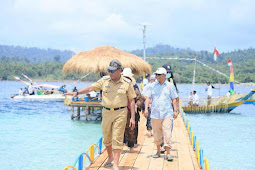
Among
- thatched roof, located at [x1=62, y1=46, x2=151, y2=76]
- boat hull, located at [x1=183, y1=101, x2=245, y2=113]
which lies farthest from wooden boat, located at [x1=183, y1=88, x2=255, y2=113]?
thatched roof, located at [x1=62, y1=46, x2=151, y2=76]

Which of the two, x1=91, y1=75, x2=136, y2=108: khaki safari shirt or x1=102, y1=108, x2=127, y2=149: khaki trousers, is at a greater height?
x1=91, y1=75, x2=136, y2=108: khaki safari shirt

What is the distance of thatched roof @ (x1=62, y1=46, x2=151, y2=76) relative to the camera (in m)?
17.0

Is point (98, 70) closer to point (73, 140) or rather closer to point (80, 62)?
point (80, 62)

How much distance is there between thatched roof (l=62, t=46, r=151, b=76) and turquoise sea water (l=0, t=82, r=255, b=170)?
2.70 m

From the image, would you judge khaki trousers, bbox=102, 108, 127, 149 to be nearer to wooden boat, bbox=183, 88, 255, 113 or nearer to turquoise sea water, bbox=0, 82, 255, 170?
turquoise sea water, bbox=0, 82, 255, 170

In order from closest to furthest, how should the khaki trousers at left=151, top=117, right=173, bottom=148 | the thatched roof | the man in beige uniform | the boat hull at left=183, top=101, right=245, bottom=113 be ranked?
the man in beige uniform → the khaki trousers at left=151, top=117, right=173, bottom=148 → the thatched roof → the boat hull at left=183, top=101, right=245, bottom=113

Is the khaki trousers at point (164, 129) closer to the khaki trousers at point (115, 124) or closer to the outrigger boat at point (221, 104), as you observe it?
the khaki trousers at point (115, 124)

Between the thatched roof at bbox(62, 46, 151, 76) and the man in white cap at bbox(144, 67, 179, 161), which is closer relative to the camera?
the man in white cap at bbox(144, 67, 179, 161)

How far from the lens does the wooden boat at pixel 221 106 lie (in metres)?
23.9

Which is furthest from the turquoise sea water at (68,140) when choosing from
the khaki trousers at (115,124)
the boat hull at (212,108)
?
the khaki trousers at (115,124)

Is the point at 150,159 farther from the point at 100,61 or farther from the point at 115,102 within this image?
the point at 100,61

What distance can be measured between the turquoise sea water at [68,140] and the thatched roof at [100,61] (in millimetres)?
2704

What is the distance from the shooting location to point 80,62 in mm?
17266

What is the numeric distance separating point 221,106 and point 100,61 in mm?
10904
